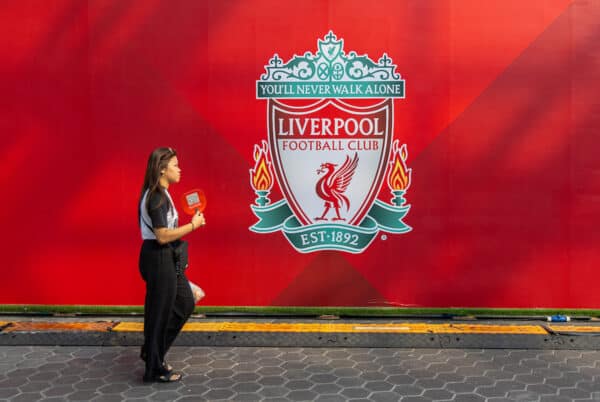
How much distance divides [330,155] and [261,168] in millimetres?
626

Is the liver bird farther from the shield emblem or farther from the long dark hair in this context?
the long dark hair

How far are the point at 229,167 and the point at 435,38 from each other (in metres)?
2.14

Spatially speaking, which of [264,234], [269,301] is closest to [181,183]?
[264,234]

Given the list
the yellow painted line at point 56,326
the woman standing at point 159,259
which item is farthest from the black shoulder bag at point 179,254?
the yellow painted line at point 56,326

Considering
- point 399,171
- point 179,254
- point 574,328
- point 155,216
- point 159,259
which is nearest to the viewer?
point 155,216

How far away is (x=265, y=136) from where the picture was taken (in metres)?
6.84

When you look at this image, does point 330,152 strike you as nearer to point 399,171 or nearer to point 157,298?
point 399,171

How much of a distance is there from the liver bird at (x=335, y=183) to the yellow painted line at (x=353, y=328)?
100 centimetres

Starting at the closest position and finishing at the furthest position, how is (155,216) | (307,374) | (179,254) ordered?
(155,216) < (179,254) < (307,374)

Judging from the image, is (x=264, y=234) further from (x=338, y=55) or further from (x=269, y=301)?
(x=338, y=55)

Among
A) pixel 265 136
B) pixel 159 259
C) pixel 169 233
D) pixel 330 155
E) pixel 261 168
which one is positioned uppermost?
pixel 265 136

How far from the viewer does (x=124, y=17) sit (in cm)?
680

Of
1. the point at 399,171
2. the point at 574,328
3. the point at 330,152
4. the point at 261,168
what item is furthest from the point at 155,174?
the point at 574,328

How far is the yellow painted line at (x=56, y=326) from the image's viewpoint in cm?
645
